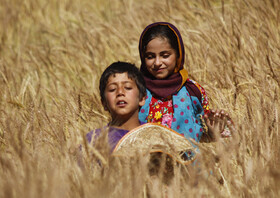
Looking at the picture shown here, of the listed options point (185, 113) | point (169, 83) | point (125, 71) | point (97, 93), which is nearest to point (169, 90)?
point (169, 83)

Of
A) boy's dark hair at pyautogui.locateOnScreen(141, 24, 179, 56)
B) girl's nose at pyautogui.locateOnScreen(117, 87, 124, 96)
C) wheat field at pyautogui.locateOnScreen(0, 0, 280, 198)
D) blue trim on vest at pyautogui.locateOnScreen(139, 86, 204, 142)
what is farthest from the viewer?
boy's dark hair at pyautogui.locateOnScreen(141, 24, 179, 56)

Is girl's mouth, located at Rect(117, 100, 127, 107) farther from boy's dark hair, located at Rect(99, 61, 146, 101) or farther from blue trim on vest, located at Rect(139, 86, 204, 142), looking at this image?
blue trim on vest, located at Rect(139, 86, 204, 142)

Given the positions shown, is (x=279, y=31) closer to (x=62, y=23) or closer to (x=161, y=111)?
(x=161, y=111)

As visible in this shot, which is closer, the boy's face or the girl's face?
the boy's face

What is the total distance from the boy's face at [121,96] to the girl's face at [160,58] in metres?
0.26

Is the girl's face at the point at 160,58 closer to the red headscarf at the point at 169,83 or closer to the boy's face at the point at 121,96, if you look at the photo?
the red headscarf at the point at 169,83

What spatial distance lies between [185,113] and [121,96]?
43 centimetres

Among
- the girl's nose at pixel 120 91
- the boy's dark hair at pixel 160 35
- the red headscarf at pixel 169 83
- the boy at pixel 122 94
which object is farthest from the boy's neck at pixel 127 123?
the boy's dark hair at pixel 160 35

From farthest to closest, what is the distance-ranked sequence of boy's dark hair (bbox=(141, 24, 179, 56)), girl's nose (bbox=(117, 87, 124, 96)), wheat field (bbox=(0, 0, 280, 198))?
boy's dark hair (bbox=(141, 24, 179, 56)) → girl's nose (bbox=(117, 87, 124, 96)) → wheat field (bbox=(0, 0, 280, 198))

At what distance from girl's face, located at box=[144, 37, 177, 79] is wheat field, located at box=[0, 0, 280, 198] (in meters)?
0.28

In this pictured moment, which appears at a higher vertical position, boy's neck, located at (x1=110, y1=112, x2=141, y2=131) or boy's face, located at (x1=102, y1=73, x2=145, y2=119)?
boy's face, located at (x1=102, y1=73, x2=145, y2=119)

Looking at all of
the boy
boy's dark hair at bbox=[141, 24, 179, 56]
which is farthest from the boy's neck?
boy's dark hair at bbox=[141, 24, 179, 56]

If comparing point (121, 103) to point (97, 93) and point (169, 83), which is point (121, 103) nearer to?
point (169, 83)

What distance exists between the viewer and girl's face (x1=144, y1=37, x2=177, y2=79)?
8.41ft
